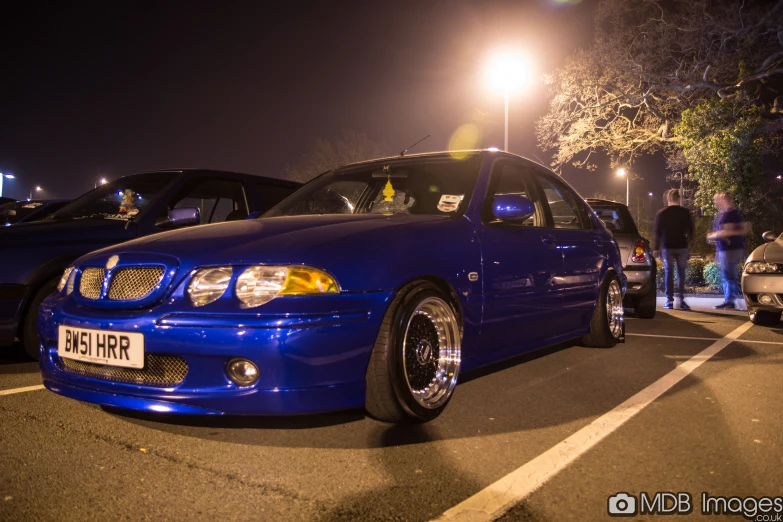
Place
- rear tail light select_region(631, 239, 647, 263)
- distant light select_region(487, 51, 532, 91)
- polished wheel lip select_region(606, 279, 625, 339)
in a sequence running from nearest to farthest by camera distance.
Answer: polished wheel lip select_region(606, 279, 625, 339) < rear tail light select_region(631, 239, 647, 263) < distant light select_region(487, 51, 532, 91)

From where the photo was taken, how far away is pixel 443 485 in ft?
7.80

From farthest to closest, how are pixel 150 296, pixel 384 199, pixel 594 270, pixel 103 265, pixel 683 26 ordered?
pixel 683 26 → pixel 594 270 → pixel 384 199 → pixel 103 265 → pixel 150 296

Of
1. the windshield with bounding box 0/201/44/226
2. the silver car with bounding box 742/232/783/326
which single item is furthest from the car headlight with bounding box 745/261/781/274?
the windshield with bounding box 0/201/44/226

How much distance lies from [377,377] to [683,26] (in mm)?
17400

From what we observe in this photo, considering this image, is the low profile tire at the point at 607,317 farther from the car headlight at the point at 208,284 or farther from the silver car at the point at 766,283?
the car headlight at the point at 208,284

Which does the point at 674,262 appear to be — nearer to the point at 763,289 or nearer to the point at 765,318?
the point at 765,318

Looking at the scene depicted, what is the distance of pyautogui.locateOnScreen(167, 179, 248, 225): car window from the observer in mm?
5852

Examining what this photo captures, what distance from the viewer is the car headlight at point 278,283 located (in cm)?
270

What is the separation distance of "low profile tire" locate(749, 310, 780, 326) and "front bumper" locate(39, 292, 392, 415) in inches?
243

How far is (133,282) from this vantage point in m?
2.93

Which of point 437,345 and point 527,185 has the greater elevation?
point 527,185

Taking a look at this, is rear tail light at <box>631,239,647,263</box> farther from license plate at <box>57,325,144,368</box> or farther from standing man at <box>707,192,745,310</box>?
license plate at <box>57,325,144,368</box>

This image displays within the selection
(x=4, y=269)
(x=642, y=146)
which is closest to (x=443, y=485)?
(x=4, y=269)

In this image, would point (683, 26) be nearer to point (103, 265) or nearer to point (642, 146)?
point (642, 146)
